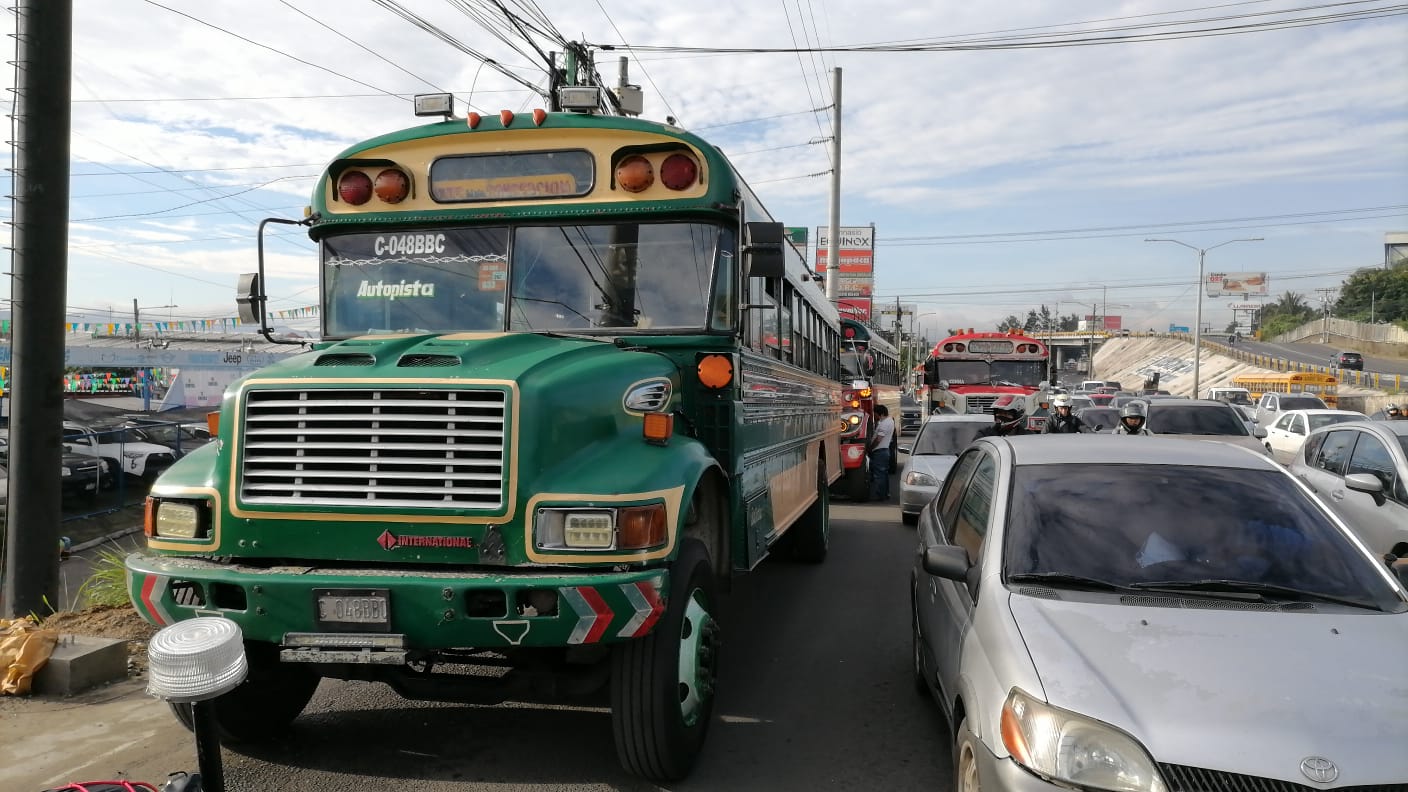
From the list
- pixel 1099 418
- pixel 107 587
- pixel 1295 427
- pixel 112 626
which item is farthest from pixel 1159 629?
pixel 1099 418

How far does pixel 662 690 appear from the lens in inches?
151

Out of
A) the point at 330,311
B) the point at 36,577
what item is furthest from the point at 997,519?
the point at 36,577

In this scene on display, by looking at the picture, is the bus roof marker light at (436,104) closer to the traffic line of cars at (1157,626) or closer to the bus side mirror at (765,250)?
the bus side mirror at (765,250)

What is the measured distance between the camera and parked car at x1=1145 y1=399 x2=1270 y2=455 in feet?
46.8

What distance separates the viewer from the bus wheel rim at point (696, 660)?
13.6 ft

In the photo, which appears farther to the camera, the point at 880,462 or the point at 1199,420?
the point at 880,462

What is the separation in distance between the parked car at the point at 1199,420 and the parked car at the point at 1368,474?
4557 millimetres

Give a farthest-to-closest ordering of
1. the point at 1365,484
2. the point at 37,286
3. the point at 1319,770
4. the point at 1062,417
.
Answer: the point at 1062,417
the point at 1365,484
the point at 37,286
the point at 1319,770

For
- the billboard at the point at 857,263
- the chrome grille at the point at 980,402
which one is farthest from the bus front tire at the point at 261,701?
the billboard at the point at 857,263

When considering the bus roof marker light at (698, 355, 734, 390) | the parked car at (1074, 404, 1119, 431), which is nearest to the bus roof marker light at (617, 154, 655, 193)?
the bus roof marker light at (698, 355, 734, 390)

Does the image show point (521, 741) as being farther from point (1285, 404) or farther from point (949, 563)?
point (1285, 404)

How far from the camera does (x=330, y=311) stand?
17.3ft

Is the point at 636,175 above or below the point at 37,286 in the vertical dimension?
above

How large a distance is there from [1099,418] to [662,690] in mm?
20921
